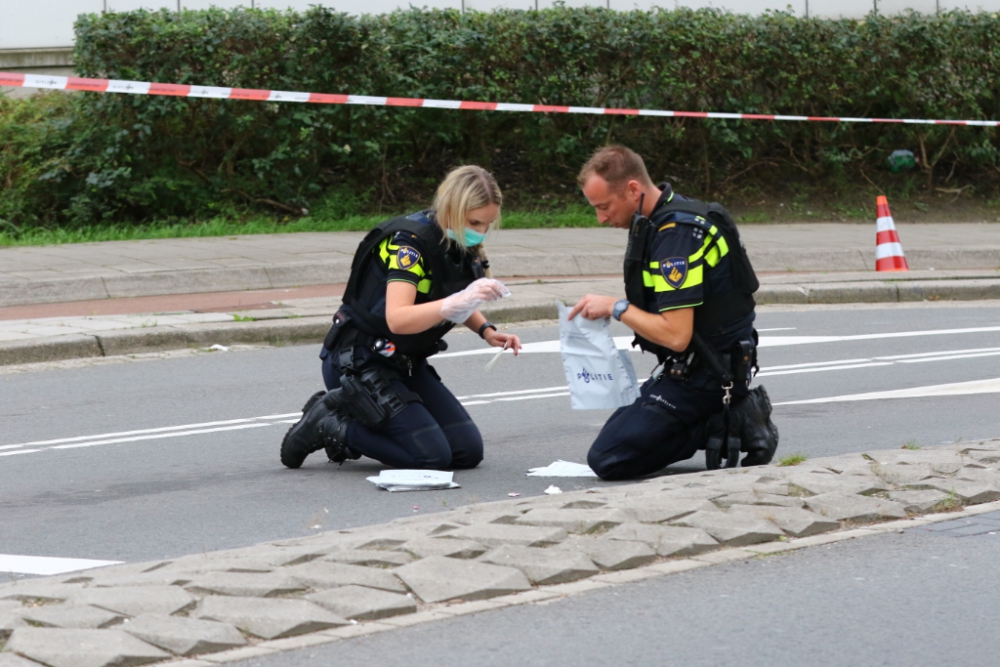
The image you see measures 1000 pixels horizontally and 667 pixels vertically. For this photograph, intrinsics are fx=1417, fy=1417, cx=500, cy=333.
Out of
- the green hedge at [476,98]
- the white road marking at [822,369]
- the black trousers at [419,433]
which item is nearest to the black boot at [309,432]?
the black trousers at [419,433]

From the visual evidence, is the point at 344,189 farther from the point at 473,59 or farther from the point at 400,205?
the point at 473,59

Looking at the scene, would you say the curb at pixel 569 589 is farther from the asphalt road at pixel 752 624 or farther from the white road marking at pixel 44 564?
the white road marking at pixel 44 564

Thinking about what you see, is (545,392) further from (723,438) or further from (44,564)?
(44,564)

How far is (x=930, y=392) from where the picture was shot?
834 cm

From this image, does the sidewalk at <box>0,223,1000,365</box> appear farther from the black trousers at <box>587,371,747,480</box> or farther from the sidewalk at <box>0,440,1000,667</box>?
the sidewalk at <box>0,440,1000,667</box>

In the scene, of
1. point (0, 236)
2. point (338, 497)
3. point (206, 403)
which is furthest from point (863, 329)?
point (0, 236)

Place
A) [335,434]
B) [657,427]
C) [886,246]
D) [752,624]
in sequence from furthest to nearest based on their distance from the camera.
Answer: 1. [886,246]
2. [335,434]
3. [657,427]
4. [752,624]

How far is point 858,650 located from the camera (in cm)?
385

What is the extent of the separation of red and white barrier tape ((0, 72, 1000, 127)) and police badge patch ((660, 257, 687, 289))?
8.06 m

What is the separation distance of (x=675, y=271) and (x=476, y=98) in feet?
36.5

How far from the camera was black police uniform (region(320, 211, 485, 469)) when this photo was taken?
610 centimetres

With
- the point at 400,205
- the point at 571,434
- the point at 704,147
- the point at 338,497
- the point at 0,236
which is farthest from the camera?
the point at 704,147

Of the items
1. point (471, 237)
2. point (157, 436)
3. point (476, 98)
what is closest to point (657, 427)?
point (471, 237)

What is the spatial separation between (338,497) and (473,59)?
37.0 feet
